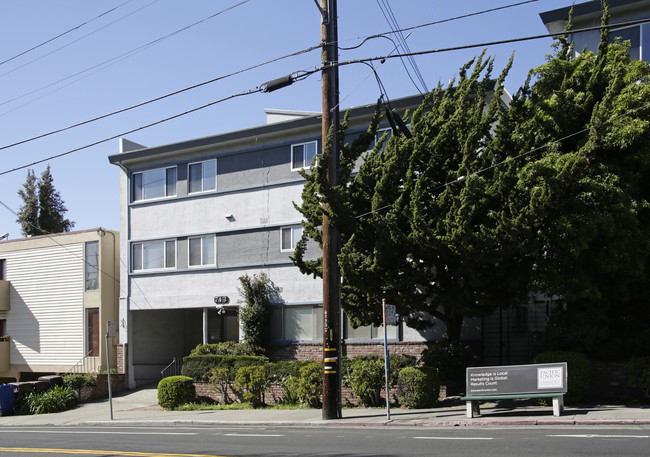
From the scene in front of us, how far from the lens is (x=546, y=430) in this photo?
13.3 meters

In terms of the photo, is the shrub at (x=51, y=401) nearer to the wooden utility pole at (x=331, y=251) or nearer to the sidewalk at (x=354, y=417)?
the sidewalk at (x=354, y=417)

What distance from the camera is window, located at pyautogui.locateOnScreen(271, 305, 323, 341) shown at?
25281 mm

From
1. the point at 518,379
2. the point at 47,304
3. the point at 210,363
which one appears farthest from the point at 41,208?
the point at 518,379

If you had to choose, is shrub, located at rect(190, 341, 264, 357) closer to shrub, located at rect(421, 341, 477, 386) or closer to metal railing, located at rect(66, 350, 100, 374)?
metal railing, located at rect(66, 350, 100, 374)

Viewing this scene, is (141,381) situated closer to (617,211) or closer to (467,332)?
(467,332)

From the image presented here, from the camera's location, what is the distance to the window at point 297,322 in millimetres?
25281

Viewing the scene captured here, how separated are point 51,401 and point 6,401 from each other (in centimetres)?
164

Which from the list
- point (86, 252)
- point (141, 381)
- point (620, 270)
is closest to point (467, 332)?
point (620, 270)

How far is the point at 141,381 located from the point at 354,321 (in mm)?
12960

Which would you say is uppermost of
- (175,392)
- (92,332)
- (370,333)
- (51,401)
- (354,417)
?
(370,333)

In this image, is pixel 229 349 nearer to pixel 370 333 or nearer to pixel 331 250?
pixel 370 333

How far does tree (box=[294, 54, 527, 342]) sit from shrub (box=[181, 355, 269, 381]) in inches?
218

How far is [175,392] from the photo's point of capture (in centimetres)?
2322

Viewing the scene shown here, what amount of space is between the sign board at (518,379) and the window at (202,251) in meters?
13.9
